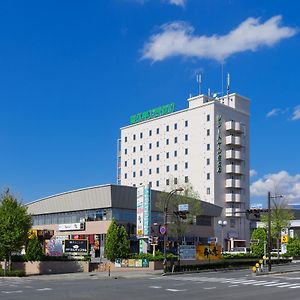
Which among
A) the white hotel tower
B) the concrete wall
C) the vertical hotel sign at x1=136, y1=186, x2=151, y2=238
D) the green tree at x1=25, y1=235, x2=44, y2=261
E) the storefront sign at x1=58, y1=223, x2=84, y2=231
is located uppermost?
the white hotel tower

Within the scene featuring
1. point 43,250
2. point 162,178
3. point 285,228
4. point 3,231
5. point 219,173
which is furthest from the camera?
point 162,178

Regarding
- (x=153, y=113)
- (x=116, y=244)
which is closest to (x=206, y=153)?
(x=153, y=113)

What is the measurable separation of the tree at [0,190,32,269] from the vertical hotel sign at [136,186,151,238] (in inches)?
734

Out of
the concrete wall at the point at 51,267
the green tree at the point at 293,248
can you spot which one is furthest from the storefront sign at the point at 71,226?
the green tree at the point at 293,248

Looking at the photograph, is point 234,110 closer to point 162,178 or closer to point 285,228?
point 162,178

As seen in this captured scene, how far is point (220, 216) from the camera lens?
101 meters

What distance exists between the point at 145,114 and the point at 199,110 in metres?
20.1

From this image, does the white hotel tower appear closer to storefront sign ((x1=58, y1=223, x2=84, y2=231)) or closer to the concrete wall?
storefront sign ((x1=58, y1=223, x2=84, y2=231))

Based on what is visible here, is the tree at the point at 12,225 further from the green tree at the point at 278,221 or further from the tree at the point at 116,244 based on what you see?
the green tree at the point at 278,221

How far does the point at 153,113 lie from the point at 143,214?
203 ft

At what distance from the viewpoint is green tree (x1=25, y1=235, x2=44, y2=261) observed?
5256cm

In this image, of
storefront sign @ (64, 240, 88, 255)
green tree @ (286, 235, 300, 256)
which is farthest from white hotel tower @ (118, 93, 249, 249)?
storefront sign @ (64, 240, 88, 255)

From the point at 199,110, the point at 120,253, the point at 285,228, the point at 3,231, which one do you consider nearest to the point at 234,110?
the point at 199,110

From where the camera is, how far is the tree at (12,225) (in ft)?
164
